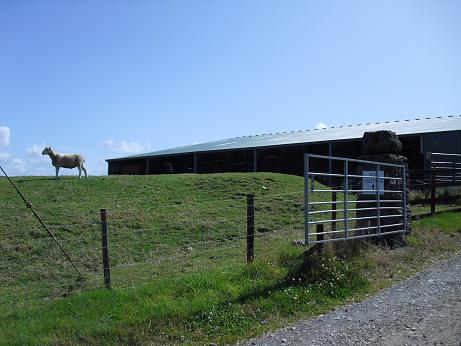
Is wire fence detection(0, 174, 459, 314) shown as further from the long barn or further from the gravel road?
the long barn

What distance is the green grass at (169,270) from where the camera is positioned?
6.31 meters

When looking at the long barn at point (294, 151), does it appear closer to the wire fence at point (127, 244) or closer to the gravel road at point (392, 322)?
the wire fence at point (127, 244)

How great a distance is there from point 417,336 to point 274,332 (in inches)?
63.8

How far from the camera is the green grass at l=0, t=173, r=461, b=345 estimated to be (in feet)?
20.7

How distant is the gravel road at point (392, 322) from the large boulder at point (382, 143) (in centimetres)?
424

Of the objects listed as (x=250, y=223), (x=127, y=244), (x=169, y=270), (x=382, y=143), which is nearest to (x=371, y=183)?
(x=382, y=143)

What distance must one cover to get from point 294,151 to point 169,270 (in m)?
28.2

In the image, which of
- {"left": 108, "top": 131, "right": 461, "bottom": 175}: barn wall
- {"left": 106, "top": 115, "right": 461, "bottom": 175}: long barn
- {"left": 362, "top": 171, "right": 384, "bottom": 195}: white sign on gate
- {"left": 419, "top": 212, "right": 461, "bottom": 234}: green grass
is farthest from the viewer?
{"left": 106, "top": 115, "right": 461, "bottom": 175}: long barn

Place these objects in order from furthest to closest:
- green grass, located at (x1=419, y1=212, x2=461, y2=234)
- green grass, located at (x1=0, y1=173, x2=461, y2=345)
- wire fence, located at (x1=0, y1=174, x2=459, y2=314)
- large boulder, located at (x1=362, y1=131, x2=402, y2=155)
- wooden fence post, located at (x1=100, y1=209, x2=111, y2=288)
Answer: green grass, located at (x1=419, y1=212, x2=461, y2=234) < large boulder, located at (x1=362, y1=131, x2=402, y2=155) < wire fence, located at (x1=0, y1=174, x2=459, y2=314) < wooden fence post, located at (x1=100, y1=209, x2=111, y2=288) < green grass, located at (x1=0, y1=173, x2=461, y2=345)

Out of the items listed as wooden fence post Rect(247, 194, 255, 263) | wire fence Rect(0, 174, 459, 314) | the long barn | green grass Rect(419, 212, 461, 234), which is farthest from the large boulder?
the long barn

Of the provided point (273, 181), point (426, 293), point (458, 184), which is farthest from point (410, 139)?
point (426, 293)

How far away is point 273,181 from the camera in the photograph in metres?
22.5

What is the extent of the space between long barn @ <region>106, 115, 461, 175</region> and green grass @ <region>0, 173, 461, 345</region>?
1413cm

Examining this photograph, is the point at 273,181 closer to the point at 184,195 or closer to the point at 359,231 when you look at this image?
the point at 184,195
